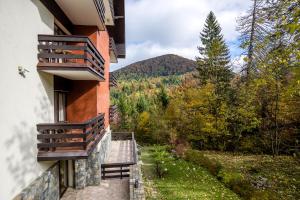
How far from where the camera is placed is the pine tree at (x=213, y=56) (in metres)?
28.2

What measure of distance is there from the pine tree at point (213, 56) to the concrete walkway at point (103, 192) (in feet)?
62.4

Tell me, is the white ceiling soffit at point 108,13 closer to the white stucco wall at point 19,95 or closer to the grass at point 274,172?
the white stucco wall at point 19,95

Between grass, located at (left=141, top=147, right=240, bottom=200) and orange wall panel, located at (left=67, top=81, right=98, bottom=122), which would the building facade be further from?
grass, located at (left=141, top=147, right=240, bottom=200)

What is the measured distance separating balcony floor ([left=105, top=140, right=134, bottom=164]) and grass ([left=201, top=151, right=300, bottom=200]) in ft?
23.4

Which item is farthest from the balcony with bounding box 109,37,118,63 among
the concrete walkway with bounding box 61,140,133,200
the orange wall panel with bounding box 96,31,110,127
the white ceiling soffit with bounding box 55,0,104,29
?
the concrete walkway with bounding box 61,140,133,200

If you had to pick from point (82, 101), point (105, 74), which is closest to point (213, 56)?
point (105, 74)

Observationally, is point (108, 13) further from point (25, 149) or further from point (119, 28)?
point (25, 149)

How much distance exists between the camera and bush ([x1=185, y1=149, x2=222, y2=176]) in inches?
674

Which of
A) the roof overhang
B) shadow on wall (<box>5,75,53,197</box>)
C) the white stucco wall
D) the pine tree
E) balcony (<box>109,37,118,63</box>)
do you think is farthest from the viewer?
the pine tree

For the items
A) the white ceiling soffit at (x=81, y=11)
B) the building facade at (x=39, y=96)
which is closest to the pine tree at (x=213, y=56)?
the white ceiling soffit at (x=81, y=11)

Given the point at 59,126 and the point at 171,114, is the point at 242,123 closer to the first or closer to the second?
the point at 171,114

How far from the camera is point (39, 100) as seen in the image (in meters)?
6.89

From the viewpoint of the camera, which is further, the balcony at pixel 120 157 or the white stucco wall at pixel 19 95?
the balcony at pixel 120 157

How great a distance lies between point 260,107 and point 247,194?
1265 cm
